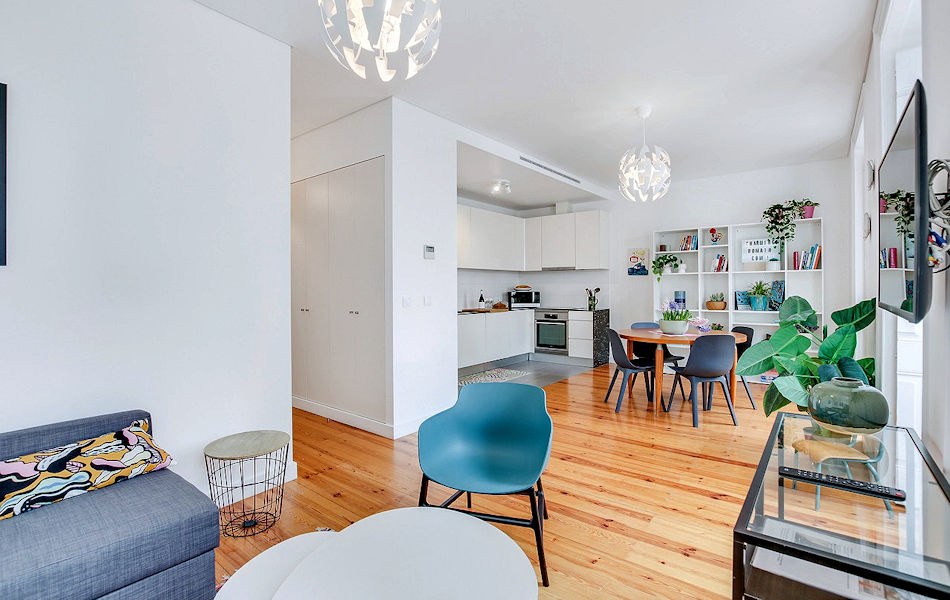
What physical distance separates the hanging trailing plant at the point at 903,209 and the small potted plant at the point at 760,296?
4353mm

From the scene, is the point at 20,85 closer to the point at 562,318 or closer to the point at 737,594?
the point at 737,594

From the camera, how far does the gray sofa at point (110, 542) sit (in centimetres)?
134

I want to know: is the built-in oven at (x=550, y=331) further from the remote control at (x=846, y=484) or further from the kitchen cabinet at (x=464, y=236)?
the remote control at (x=846, y=484)

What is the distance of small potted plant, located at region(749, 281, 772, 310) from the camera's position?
5.72m

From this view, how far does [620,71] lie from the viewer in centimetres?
317

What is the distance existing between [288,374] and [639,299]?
5.37 meters

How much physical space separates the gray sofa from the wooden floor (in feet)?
1.30

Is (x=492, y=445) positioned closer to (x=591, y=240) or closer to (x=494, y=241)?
(x=494, y=241)

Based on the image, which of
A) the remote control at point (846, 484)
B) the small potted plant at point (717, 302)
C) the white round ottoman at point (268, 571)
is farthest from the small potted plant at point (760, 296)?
the white round ottoman at point (268, 571)

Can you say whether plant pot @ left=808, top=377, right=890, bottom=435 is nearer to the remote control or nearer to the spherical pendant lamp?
the remote control

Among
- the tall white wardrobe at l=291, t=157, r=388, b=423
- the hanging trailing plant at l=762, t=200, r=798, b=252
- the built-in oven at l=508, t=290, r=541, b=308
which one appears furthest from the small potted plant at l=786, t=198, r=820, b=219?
the tall white wardrobe at l=291, t=157, r=388, b=423

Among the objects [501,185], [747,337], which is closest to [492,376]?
[501,185]

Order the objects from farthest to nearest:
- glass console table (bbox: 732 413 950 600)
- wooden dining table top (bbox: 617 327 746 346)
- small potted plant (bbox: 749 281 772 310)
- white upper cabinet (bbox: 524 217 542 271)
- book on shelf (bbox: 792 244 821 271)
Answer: white upper cabinet (bbox: 524 217 542 271) < small potted plant (bbox: 749 281 772 310) < book on shelf (bbox: 792 244 821 271) < wooden dining table top (bbox: 617 327 746 346) < glass console table (bbox: 732 413 950 600)

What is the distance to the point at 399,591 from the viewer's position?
1105 mm
